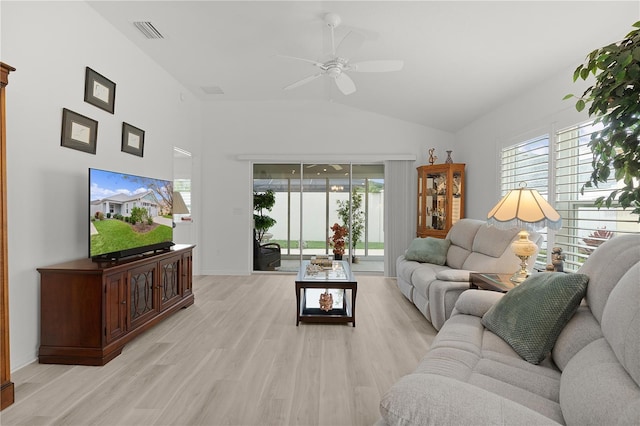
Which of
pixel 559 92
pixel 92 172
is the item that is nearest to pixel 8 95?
pixel 92 172

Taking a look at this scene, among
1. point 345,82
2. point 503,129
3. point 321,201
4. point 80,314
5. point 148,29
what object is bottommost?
point 80,314

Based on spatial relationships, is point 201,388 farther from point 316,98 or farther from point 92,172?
point 316,98

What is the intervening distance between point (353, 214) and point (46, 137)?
14.9 ft

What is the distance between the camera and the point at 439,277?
11.2ft

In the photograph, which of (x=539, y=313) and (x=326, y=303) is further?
(x=326, y=303)

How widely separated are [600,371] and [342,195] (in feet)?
17.3

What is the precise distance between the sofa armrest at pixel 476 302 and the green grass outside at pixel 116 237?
282cm

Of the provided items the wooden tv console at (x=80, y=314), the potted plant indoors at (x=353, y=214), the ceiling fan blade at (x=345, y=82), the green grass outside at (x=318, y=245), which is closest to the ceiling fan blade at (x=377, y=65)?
the ceiling fan blade at (x=345, y=82)

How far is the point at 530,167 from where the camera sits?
3979mm

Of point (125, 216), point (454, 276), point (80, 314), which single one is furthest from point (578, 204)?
point (80, 314)

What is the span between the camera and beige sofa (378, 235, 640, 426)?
0.91 meters

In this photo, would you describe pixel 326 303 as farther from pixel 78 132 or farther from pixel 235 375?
pixel 78 132

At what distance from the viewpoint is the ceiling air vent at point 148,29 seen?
3559 mm

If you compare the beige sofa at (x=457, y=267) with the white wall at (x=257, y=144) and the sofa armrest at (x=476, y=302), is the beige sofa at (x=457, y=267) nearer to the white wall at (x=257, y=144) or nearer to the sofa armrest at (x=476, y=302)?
the sofa armrest at (x=476, y=302)
